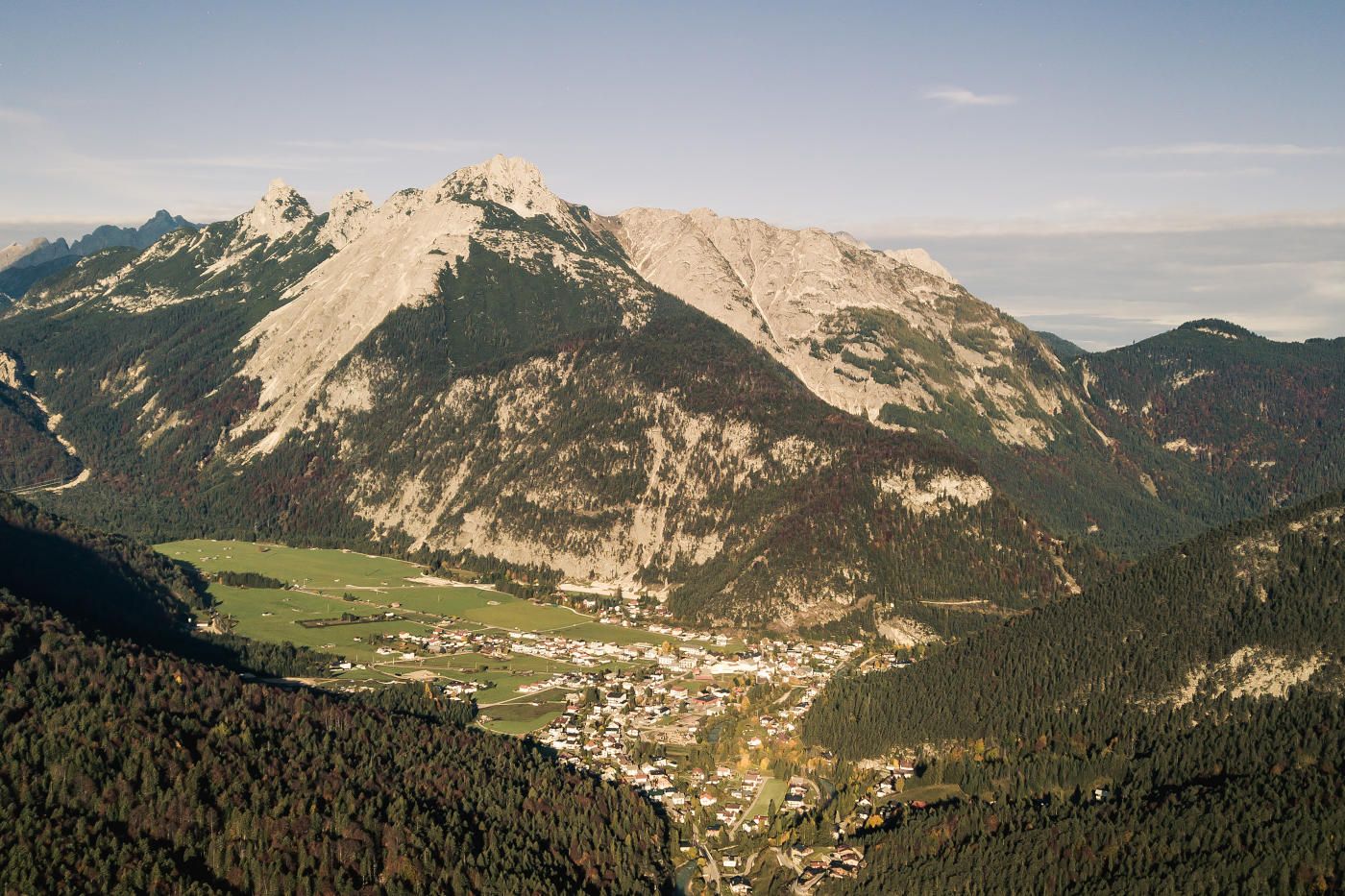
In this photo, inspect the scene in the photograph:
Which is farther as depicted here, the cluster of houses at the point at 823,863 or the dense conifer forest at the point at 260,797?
the cluster of houses at the point at 823,863

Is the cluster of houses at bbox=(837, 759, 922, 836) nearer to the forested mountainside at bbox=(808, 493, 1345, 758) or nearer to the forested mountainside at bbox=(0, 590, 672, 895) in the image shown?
the forested mountainside at bbox=(808, 493, 1345, 758)

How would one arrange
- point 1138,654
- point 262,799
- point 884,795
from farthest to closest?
point 1138,654 < point 884,795 < point 262,799

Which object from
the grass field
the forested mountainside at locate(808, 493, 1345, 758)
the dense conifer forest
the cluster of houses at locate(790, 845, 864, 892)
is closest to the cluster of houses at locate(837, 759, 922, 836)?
the forested mountainside at locate(808, 493, 1345, 758)

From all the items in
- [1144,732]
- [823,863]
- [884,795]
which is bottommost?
[823,863]

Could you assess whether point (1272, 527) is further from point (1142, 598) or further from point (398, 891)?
point (398, 891)

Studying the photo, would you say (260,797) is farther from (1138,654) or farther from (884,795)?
(1138,654)

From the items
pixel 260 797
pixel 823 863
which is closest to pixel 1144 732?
pixel 823 863

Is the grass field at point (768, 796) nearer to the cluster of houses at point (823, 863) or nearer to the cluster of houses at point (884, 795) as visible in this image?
the cluster of houses at point (884, 795)

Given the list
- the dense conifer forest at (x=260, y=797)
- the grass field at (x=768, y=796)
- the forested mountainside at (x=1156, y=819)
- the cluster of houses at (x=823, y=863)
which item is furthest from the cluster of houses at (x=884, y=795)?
the dense conifer forest at (x=260, y=797)
